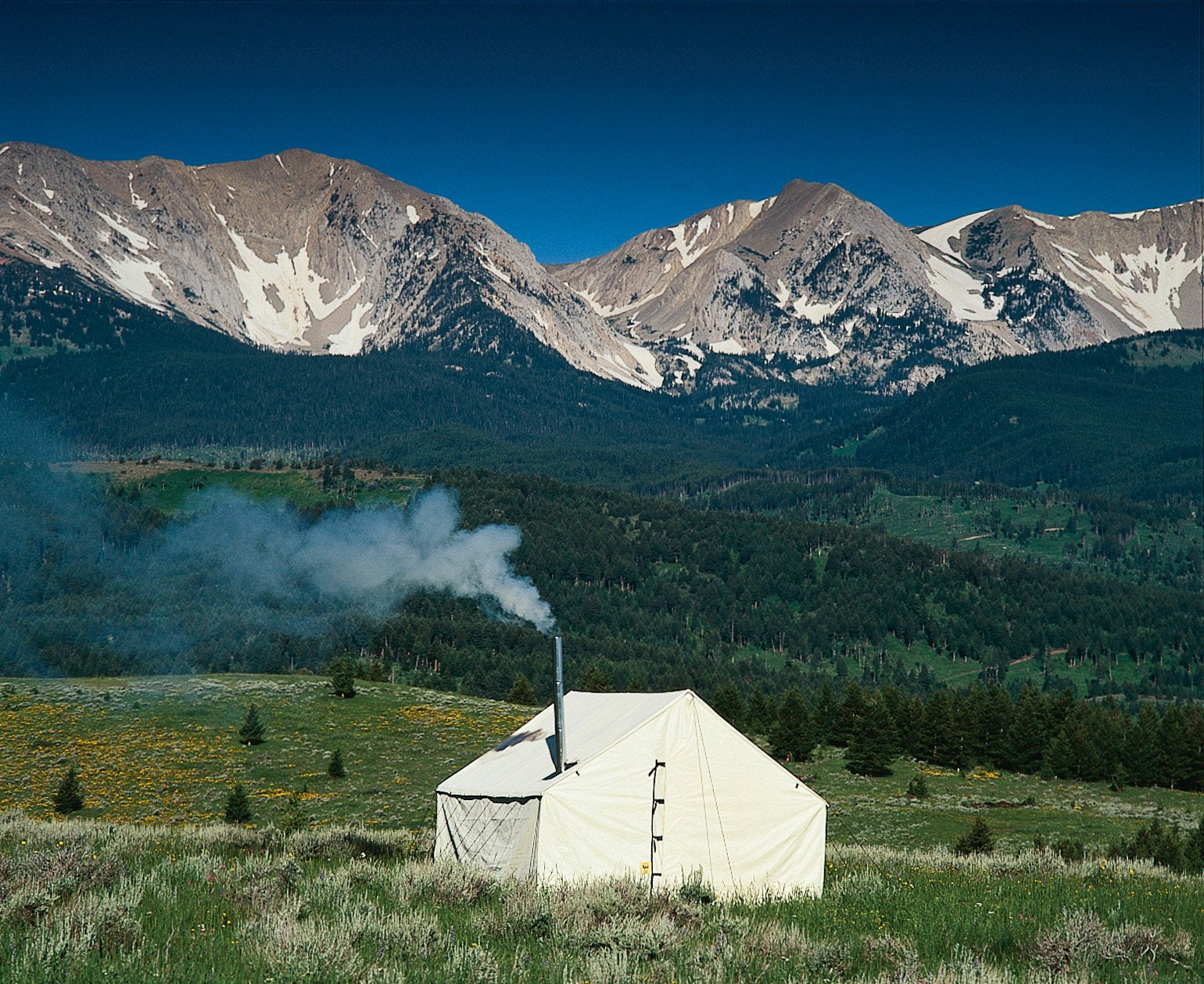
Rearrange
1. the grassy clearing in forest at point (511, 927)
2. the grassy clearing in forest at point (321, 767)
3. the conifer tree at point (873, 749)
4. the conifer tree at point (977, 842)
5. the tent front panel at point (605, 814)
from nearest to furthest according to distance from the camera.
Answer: the grassy clearing in forest at point (511, 927)
the tent front panel at point (605, 814)
the conifer tree at point (977, 842)
the grassy clearing in forest at point (321, 767)
the conifer tree at point (873, 749)

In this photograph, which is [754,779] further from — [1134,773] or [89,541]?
[89,541]

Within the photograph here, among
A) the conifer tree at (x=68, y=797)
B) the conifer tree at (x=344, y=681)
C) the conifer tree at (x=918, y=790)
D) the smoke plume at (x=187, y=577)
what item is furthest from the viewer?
the smoke plume at (x=187, y=577)

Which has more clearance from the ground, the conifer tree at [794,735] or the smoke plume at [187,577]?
the smoke plume at [187,577]

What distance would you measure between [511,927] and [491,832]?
31.4 ft

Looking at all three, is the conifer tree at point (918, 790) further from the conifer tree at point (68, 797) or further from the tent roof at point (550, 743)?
the conifer tree at point (68, 797)

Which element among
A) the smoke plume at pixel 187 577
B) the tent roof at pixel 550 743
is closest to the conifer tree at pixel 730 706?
the smoke plume at pixel 187 577

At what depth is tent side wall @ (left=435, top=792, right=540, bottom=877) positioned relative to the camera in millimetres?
22531

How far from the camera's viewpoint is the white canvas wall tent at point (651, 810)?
2227cm

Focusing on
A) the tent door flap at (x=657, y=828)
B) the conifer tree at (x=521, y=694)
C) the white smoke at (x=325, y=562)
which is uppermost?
the white smoke at (x=325, y=562)

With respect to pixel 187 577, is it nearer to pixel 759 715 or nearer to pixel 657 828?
pixel 759 715

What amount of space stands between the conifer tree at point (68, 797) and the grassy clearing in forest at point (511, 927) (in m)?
35.7

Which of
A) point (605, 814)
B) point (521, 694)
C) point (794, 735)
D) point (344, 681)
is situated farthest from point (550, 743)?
point (521, 694)

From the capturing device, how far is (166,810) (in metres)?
53.0

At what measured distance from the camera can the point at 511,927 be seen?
14.4m
